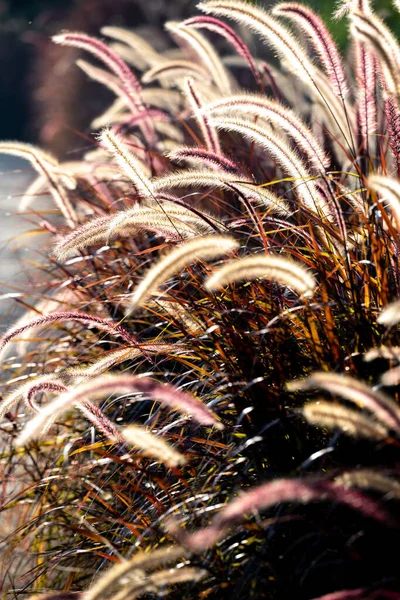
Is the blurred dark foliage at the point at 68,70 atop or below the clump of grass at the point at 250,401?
atop

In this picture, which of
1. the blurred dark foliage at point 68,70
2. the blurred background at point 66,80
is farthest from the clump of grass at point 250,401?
the blurred dark foliage at point 68,70

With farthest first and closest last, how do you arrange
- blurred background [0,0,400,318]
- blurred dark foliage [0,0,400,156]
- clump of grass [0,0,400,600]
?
blurred dark foliage [0,0,400,156] < blurred background [0,0,400,318] < clump of grass [0,0,400,600]

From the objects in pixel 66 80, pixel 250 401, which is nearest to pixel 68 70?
pixel 66 80

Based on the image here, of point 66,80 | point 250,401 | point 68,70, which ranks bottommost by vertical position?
point 250,401

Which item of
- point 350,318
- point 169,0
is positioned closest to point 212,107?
point 350,318

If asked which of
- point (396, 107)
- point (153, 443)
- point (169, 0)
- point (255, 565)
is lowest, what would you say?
point (255, 565)

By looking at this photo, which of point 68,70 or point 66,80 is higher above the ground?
point 68,70

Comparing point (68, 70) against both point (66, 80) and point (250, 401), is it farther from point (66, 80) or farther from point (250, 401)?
point (250, 401)

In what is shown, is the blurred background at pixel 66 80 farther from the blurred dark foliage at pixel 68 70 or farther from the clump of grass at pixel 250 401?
the clump of grass at pixel 250 401

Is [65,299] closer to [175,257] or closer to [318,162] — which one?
[318,162]

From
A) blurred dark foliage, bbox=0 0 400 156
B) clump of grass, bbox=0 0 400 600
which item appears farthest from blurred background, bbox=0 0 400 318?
clump of grass, bbox=0 0 400 600

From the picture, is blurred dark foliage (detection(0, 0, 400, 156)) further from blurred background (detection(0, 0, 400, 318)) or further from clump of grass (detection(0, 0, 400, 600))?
clump of grass (detection(0, 0, 400, 600))
